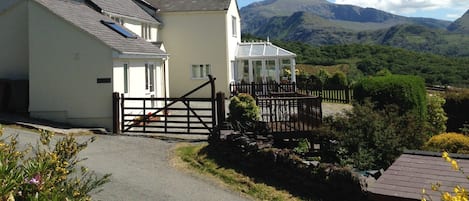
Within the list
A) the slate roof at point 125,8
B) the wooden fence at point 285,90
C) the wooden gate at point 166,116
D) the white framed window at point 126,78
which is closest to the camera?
the wooden gate at point 166,116

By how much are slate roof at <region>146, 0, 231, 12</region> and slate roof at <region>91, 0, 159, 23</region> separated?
1.83 m

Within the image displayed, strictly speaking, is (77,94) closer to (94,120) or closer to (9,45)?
(94,120)

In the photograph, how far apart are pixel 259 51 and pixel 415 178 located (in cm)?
2734

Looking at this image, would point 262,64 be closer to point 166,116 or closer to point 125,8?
point 125,8

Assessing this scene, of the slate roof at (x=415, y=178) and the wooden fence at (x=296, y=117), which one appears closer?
the slate roof at (x=415, y=178)

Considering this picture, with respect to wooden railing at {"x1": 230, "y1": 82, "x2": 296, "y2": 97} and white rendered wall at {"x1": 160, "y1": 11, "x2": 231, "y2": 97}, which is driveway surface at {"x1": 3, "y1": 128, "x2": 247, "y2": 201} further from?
white rendered wall at {"x1": 160, "y1": 11, "x2": 231, "y2": 97}

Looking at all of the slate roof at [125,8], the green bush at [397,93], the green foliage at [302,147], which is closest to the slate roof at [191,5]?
the slate roof at [125,8]

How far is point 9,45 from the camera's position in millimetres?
19484

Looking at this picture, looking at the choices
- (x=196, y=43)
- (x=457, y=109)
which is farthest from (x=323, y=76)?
(x=457, y=109)

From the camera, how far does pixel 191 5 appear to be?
31.6 metres

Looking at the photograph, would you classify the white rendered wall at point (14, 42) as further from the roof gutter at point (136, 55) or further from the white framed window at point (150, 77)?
the white framed window at point (150, 77)

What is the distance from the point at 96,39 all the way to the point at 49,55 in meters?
2.19

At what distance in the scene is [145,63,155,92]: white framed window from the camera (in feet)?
69.9

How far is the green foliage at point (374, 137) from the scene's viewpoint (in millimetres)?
11453
